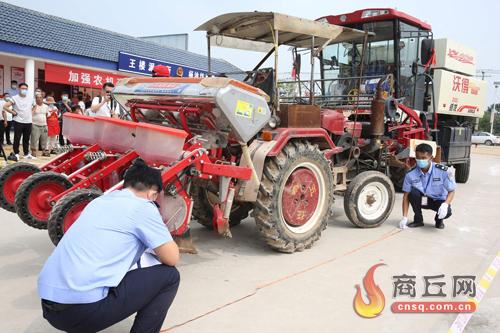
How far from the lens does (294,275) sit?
12.7 ft

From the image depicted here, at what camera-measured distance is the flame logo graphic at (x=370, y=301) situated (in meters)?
3.24

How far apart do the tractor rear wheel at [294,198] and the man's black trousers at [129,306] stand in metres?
1.73

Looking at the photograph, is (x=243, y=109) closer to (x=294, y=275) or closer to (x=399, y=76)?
(x=294, y=275)

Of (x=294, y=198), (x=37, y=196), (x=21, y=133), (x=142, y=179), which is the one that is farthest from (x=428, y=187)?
(x=21, y=133)

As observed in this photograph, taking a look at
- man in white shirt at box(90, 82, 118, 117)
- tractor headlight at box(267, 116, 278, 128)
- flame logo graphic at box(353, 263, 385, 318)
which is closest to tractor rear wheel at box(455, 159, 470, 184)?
tractor headlight at box(267, 116, 278, 128)

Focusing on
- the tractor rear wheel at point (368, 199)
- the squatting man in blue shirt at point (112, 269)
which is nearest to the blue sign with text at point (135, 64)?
the tractor rear wheel at point (368, 199)

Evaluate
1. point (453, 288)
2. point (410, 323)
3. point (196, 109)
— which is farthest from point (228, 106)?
point (453, 288)

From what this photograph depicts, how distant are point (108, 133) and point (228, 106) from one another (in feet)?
3.62

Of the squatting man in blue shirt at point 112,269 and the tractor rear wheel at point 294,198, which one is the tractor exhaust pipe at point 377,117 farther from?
the squatting man in blue shirt at point 112,269

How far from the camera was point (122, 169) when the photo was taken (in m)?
3.96

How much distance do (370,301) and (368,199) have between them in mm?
2303

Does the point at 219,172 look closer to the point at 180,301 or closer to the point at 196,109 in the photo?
the point at 196,109

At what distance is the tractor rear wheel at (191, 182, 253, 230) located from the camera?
4.79m

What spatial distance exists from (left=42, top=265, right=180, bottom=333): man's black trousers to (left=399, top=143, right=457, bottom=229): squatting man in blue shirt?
3.98 meters
